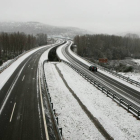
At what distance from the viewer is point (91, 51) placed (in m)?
111

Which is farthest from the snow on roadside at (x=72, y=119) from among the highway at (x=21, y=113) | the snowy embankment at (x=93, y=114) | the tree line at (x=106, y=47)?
the tree line at (x=106, y=47)

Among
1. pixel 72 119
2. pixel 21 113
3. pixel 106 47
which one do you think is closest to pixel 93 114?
pixel 72 119

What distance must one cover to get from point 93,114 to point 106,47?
120083 mm

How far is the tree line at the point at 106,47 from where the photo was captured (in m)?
106

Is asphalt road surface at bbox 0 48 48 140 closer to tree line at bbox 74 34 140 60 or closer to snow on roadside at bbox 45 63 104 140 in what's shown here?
snow on roadside at bbox 45 63 104 140

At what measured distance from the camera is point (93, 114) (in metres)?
17.0

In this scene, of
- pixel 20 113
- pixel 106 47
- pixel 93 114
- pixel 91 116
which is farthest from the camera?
pixel 106 47

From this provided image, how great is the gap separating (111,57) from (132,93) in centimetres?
8183

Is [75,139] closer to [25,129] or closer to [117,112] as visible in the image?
[25,129]

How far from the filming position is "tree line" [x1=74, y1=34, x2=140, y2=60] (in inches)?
4180

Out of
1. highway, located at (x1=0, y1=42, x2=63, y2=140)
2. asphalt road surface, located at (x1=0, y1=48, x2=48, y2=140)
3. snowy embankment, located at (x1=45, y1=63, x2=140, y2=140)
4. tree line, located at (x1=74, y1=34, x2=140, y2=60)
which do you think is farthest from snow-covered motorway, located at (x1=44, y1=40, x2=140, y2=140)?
tree line, located at (x1=74, y1=34, x2=140, y2=60)

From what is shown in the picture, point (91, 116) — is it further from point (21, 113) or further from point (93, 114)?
point (21, 113)

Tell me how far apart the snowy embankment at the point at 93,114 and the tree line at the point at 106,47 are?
77998 millimetres

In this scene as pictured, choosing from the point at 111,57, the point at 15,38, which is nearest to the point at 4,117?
the point at 15,38
